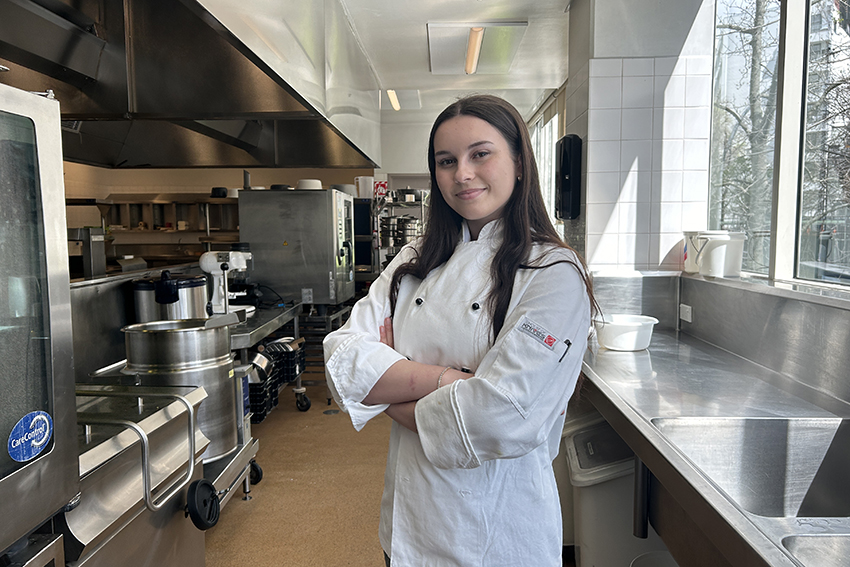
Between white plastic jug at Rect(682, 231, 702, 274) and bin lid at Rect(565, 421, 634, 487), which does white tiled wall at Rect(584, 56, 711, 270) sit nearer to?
white plastic jug at Rect(682, 231, 702, 274)

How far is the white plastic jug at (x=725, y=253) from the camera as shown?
256 centimetres

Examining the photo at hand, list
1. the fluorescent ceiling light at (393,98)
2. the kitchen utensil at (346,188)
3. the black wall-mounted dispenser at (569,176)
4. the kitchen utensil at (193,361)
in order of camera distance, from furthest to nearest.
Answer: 1. the fluorescent ceiling light at (393,98)
2. the kitchen utensil at (346,188)
3. the black wall-mounted dispenser at (569,176)
4. the kitchen utensil at (193,361)

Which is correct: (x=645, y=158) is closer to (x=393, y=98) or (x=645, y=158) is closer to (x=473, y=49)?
(x=473, y=49)

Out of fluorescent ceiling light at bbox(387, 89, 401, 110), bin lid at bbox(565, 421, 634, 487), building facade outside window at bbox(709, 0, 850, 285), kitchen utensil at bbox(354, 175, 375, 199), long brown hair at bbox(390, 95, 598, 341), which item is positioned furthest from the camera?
fluorescent ceiling light at bbox(387, 89, 401, 110)

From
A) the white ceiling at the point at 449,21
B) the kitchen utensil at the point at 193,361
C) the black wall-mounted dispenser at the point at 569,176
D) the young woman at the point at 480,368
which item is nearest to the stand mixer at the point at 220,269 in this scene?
the kitchen utensil at the point at 193,361

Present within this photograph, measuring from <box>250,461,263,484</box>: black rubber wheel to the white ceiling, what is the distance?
223 centimetres

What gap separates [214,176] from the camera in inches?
356

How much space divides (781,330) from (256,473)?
2.60 metres

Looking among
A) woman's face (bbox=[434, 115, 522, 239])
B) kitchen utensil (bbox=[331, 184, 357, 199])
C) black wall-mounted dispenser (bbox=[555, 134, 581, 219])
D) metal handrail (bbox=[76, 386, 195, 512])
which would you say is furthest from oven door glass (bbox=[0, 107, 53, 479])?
kitchen utensil (bbox=[331, 184, 357, 199])

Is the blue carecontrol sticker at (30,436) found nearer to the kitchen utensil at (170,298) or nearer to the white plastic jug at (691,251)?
the kitchen utensil at (170,298)

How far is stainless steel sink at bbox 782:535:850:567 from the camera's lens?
34.5 inches

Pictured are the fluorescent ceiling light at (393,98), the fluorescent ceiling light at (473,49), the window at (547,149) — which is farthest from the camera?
the window at (547,149)

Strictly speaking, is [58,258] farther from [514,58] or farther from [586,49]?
[514,58]

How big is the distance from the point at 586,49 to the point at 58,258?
2974 mm
